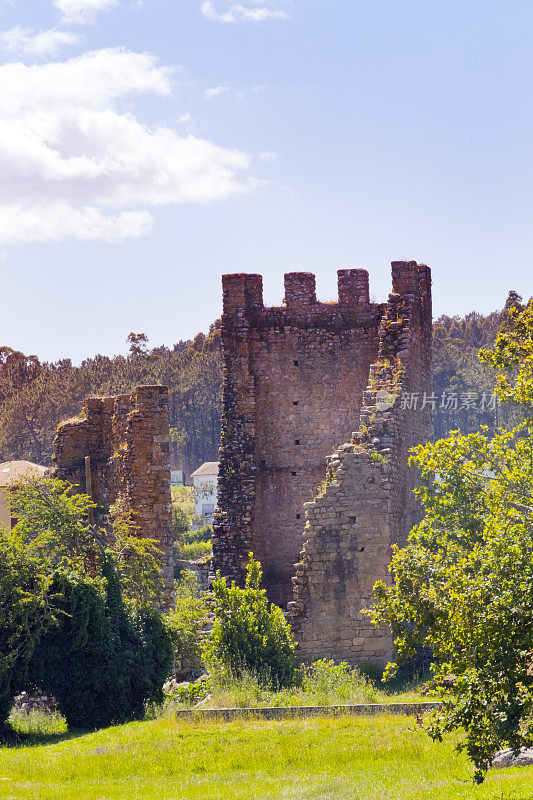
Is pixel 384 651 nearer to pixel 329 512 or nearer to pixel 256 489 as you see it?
pixel 329 512

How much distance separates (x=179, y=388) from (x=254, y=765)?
2640 inches

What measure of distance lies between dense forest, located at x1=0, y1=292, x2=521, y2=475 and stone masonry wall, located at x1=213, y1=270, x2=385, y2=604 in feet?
135

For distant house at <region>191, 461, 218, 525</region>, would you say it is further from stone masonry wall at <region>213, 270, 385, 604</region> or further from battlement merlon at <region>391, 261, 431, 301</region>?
battlement merlon at <region>391, 261, 431, 301</region>

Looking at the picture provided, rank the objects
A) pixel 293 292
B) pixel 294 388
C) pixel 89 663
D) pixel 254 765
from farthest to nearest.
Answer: pixel 293 292 < pixel 294 388 < pixel 89 663 < pixel 254 765

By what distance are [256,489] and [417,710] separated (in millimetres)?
8660

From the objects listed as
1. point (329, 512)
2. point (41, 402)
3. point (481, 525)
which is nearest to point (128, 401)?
point (329, 512)

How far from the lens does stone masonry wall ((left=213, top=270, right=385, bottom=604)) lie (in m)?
22.2

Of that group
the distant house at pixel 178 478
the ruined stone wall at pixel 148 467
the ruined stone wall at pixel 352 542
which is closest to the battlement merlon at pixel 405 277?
the ruined stone wall at pixel 352 542

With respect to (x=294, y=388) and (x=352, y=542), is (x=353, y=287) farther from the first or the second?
(x=352, y=542)

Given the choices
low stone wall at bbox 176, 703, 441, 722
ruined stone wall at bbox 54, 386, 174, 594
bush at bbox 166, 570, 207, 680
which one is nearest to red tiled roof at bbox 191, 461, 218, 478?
ruined stone wall at bbox 54, 386, 174, 594

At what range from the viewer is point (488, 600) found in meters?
9.58

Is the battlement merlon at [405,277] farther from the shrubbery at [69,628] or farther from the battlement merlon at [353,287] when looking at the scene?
the shrubbery at [69,628]

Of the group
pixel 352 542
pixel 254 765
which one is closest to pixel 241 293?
pixel 352 542

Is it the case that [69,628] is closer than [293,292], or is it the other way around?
[69,628]
